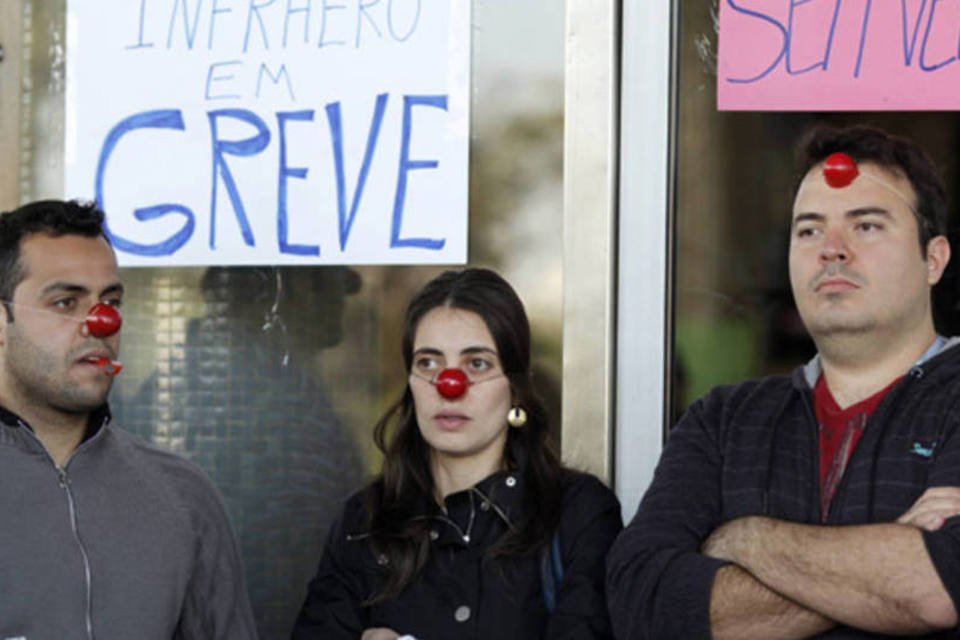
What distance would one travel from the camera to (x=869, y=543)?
7.82ft

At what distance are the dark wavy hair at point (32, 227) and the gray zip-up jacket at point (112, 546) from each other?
0.25m

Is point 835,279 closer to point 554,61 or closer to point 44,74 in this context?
point 554,61

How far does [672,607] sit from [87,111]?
66.0 inches

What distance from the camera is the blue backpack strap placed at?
280cm

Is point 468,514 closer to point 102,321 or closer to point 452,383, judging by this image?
→ point 452,383

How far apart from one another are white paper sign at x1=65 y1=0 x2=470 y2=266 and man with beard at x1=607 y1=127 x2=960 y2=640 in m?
0.76

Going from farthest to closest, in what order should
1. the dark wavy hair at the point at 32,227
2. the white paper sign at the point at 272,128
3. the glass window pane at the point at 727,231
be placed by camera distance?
the white paper sign at the point at 272,128 → the glass window pane at the point at 727,231 → the dark wavy hair at the point at 32,227

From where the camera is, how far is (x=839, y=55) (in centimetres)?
300

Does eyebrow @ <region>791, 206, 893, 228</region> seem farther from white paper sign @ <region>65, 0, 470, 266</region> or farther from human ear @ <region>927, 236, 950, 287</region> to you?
white paper sign @ <region>65, 0, 470, 266</region>

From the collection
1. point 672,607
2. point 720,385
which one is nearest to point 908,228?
point 720,385

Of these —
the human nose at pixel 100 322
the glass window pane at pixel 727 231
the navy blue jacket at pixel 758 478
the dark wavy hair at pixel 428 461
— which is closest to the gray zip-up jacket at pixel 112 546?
the human nose at pixel 100 322

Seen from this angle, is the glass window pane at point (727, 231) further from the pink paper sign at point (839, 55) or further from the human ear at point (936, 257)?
the human ear at point (936, 257)

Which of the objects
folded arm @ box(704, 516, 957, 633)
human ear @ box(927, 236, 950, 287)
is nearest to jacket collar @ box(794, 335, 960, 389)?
human ear @ box(927, 236, 950, 287)

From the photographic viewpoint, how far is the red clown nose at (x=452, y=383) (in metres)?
2.88
